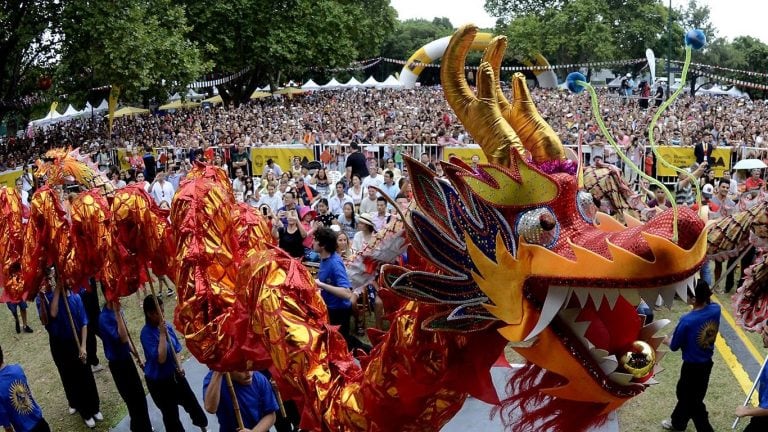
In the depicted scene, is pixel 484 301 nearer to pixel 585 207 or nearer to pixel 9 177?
pixel 585 207

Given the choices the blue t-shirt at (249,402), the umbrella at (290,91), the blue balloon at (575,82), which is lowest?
the blue t-shirt at (249,402)

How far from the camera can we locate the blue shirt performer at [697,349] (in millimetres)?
5164

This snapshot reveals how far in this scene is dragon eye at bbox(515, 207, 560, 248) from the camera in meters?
2.39

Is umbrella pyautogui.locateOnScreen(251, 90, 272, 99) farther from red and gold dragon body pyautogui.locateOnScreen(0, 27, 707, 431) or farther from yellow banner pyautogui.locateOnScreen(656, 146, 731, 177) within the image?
red and gold dragon body pyautogui.locateOnScreen(0, 27, 707, 431)

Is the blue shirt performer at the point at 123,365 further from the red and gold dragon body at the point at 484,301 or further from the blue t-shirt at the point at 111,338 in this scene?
the red and gold dragon body at the point at 484,301

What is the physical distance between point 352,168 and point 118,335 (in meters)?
7.63

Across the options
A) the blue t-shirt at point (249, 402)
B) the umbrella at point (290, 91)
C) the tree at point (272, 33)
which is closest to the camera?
the blue t-shirt at point (249, 402)

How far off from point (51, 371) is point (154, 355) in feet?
10.7

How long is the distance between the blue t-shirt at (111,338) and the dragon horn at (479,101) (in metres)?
3.89

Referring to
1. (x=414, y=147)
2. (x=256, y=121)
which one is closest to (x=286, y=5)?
(x=256, y=121)

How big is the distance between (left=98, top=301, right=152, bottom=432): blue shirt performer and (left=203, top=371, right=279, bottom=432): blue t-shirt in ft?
5.65

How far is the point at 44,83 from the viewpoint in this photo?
74.6ft

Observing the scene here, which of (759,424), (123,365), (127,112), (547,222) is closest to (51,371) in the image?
(123,365)

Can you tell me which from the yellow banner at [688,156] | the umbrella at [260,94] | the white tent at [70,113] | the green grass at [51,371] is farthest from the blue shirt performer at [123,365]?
the umbrella at [260,94]
